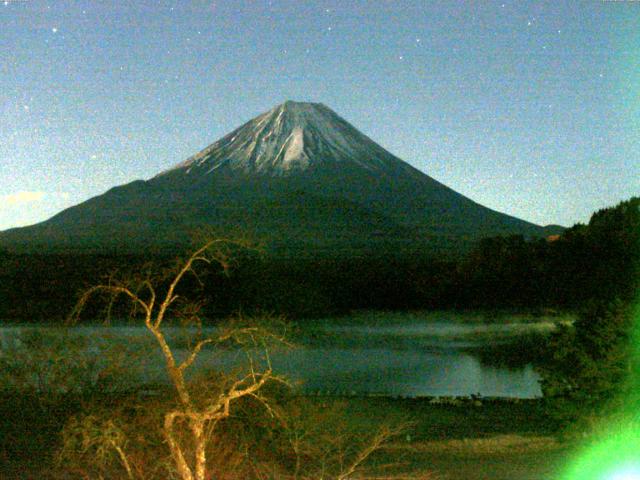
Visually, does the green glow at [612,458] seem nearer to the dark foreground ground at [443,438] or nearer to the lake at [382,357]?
the dark foreground ground at [443,438]

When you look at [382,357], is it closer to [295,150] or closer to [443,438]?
[443,438]

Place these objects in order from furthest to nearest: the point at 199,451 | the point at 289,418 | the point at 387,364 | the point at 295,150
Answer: the point at 295,150 < the point at 387,364 < the point at 289,418 < the point at 199,451

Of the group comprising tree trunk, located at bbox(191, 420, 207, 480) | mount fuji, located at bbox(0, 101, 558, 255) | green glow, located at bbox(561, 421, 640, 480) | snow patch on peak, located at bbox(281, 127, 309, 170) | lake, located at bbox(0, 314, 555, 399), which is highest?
snow patch on peak, located at bbox(281, 127, 309, 170)

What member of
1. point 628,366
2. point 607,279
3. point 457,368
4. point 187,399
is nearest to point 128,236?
point 607,279

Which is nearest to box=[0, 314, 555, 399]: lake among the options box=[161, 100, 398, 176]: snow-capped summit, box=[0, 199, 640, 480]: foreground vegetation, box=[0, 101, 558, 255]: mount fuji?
box=[0, 199, 640, 480]: foreground vegetation

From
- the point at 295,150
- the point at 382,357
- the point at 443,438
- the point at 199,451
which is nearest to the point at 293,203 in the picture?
the point at 295,150

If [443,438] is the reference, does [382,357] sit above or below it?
below

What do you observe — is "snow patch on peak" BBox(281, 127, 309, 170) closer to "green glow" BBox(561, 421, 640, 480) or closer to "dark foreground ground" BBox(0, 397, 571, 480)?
"dark foreground ground" BBox(0, 397, 571, 480)
